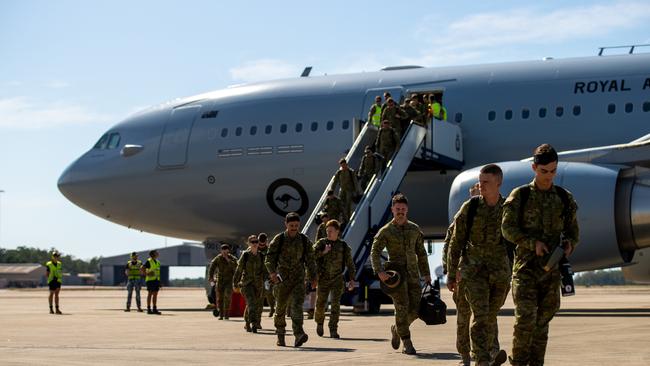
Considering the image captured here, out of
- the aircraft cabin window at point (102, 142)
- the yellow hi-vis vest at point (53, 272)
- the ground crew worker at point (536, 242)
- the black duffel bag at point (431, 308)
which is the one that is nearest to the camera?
the ground crew worker at point (536, 242)

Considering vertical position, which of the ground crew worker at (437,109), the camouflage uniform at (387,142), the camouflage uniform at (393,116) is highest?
the ground crew worker at (437,109)

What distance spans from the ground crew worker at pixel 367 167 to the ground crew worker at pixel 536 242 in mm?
13175

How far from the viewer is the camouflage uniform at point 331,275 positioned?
1414 cm

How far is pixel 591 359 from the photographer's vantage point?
32.6ft

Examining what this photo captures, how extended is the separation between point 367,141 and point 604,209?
609 centimetres

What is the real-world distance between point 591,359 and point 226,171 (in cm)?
1553

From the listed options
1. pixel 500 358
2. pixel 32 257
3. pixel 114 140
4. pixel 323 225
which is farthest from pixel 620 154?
pixel 32 257

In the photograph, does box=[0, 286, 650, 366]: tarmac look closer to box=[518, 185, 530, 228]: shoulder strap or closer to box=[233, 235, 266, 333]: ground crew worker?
box=[233, 235, 266, 333]: ground crew worker

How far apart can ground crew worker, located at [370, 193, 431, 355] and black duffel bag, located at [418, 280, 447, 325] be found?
17cm

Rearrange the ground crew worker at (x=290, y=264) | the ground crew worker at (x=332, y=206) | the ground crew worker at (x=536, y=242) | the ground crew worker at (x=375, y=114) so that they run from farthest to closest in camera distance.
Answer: the ground crew worker at (x=375, y=114) → the ground crew worker at (x=332, y=206) → the ground crew worker at (x=290, y=264) → the ground crew worker at (x=536, y=242)

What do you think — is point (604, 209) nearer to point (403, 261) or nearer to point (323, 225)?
point (323, 225)

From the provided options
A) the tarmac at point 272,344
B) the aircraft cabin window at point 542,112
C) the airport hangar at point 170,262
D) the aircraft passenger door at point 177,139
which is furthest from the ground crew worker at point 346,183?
the airport hangar at point 170,262

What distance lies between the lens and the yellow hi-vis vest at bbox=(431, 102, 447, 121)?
21891 mm

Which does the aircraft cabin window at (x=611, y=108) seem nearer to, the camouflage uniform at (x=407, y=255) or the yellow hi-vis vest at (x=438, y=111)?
the yellow hi-vis vest at (x=438, y=111)
